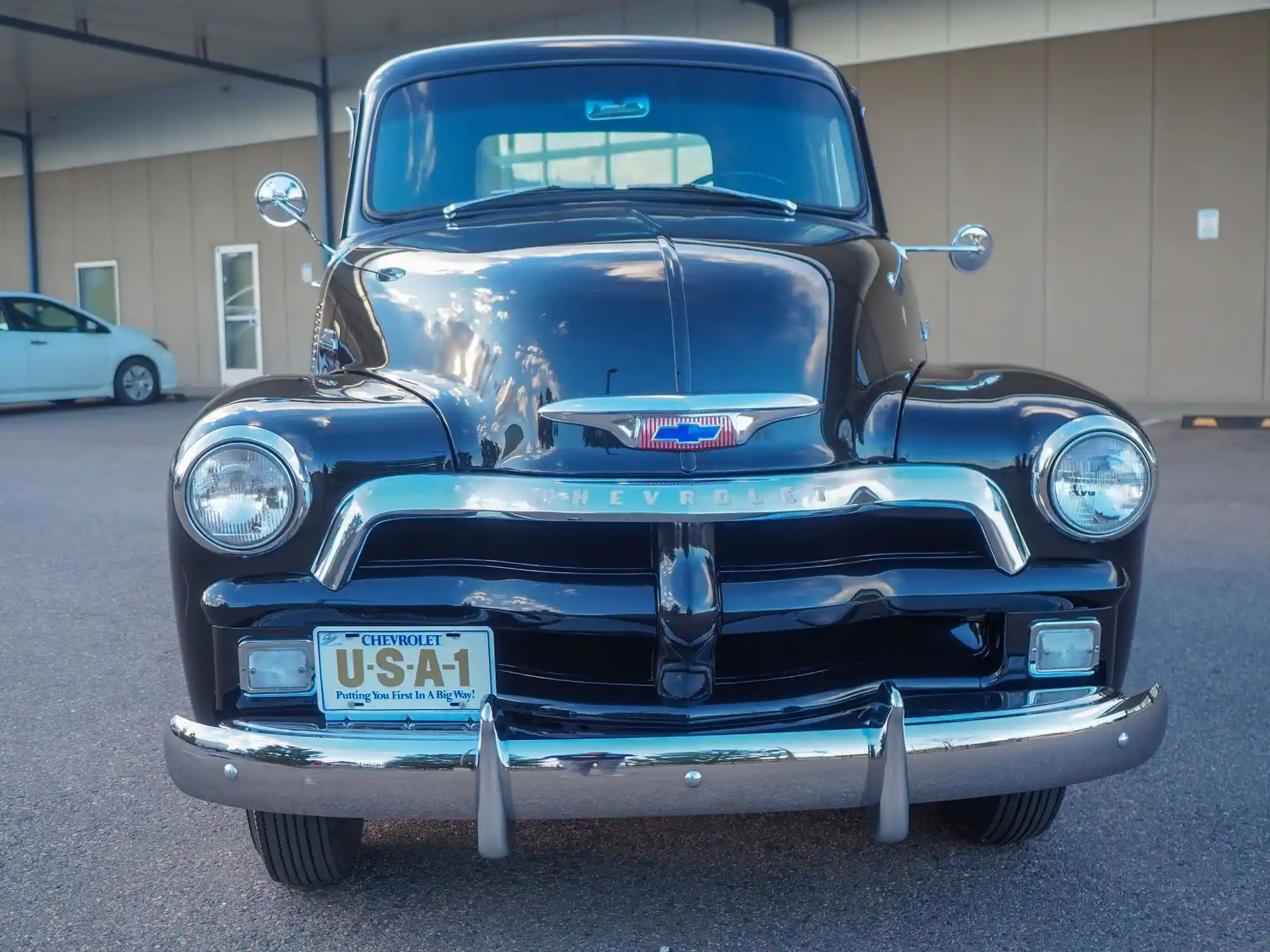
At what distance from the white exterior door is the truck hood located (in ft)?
58.5

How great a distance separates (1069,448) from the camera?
2.40 m

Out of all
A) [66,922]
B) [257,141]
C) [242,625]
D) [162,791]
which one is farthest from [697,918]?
[257,141]

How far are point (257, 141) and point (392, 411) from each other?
61.1 feet

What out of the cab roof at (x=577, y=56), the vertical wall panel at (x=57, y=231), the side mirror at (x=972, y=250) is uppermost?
the vertical wall panel at (x=57, y=231)

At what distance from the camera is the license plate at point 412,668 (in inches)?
88.9

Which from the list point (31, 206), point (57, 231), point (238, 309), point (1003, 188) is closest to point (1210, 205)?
point (1003, 188)

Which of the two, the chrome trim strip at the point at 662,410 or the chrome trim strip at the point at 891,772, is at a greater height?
the chrome trim strip at the point at 662,410

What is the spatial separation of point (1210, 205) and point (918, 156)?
324 centimetres

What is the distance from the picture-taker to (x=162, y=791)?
3236mm

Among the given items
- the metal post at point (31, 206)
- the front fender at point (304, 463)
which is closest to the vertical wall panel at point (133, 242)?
the metal post at point (31, 206)

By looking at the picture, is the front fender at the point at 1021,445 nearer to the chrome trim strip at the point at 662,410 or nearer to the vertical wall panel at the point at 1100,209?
the chrome trim strip at the point at 662,410

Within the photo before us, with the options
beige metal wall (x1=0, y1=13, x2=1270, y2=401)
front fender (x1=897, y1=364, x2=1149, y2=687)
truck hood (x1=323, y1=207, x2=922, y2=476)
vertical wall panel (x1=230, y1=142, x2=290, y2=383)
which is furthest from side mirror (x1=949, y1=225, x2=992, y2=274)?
vertical wall panel (x1=230, y1=142, x2=290, y2=383)

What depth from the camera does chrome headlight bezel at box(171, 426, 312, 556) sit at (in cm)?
228

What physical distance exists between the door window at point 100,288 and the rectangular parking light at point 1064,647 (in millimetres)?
21906
